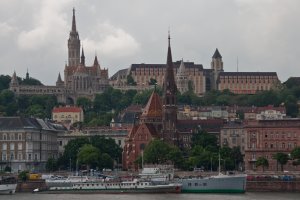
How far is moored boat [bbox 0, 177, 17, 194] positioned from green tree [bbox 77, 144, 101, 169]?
1006 inches

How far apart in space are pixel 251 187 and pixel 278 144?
1048 inches

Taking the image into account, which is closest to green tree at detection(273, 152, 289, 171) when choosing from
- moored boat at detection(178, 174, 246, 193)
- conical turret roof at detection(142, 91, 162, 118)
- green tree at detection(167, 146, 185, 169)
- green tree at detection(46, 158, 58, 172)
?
green tree at detection(167, 146, 185, 169)

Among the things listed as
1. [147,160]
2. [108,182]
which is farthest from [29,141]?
[108,182]

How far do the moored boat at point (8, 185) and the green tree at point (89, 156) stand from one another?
25.6 metres

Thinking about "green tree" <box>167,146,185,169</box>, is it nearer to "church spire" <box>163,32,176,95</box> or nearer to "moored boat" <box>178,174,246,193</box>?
"church spire" <box>163,32,176,95</box>

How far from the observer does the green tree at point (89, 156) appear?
499ft

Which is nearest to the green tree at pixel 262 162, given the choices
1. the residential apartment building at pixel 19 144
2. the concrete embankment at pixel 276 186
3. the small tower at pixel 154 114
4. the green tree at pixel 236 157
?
the green tree at pixel 236 157

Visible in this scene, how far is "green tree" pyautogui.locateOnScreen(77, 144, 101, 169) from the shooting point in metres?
152

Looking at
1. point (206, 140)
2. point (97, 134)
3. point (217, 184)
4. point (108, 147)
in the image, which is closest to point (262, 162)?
point (217, 184)

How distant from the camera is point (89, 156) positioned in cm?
15212

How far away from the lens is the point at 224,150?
154 meters

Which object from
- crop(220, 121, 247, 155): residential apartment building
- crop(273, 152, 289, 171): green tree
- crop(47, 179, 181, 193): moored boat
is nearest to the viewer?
crop(47, 179, 181, 193): moored boat

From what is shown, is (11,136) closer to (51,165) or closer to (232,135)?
(51,165)

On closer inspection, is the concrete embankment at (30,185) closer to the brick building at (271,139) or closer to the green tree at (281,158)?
the green tree at (281,158)
